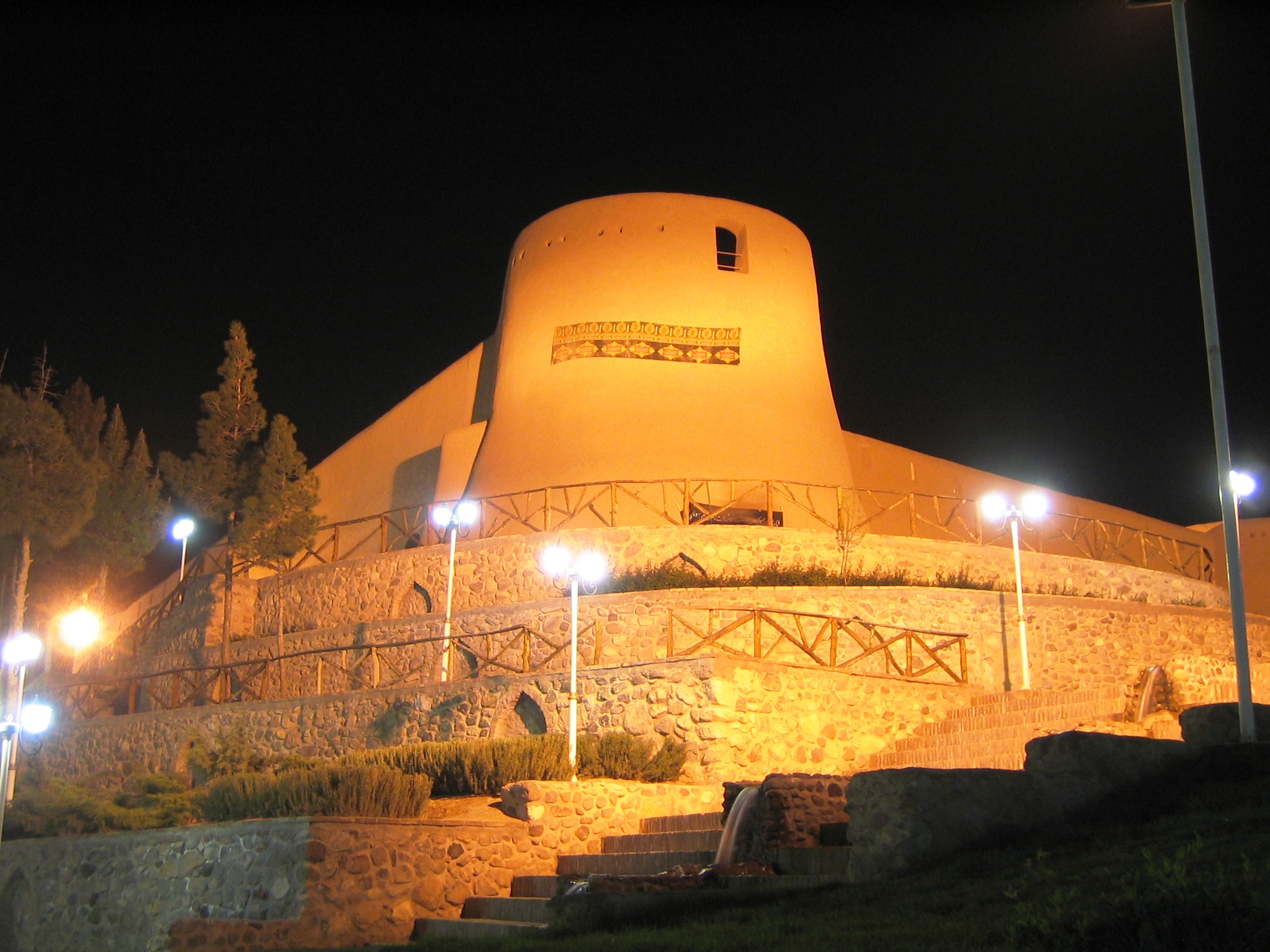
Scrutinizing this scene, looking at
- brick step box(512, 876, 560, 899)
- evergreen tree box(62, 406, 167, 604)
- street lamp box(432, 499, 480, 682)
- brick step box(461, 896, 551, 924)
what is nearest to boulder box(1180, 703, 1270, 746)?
brick step box(461, 896, 551, 924)

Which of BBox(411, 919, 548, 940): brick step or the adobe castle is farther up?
the adobe castle

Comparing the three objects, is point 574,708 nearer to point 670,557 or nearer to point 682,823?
point 682,823

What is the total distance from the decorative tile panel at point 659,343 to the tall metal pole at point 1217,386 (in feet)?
38.5

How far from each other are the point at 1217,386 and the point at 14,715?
1072 centimetres

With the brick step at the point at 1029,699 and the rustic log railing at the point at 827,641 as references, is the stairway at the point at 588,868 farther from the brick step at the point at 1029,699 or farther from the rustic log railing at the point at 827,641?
the brick step at the point at 1029,699

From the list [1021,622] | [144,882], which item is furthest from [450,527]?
[144,882]

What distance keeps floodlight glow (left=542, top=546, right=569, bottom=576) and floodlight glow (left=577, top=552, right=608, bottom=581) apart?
8.5 inches

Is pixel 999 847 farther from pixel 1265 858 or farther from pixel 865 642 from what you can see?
pixel 865 642

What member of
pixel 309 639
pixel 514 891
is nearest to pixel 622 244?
pixel 309 639

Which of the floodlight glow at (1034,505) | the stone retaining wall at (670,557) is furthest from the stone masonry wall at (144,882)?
the floodlight glow at (1034,505)

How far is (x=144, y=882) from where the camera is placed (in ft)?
35.8

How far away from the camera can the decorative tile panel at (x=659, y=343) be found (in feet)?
71.8

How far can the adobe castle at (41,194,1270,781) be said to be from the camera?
1346 cm

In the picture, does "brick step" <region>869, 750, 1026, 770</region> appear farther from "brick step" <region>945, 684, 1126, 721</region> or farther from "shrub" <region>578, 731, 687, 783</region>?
"shrub" <region>578, 731, 687, 783</region>
